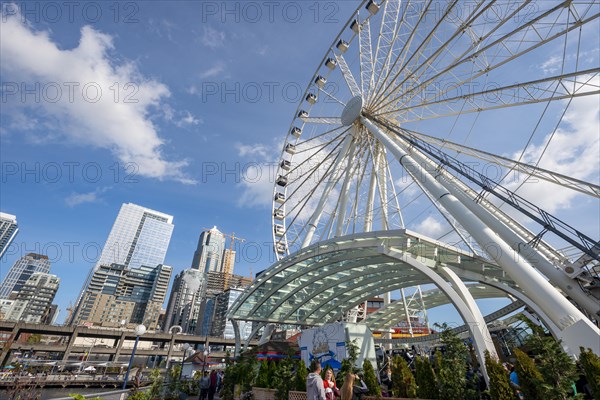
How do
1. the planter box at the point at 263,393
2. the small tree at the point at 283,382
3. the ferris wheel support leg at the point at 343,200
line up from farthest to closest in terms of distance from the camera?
the ferris wheel support leg at the point at 343,200 → the planter box at the point at 263,393 → the small tree at the point at 283,382

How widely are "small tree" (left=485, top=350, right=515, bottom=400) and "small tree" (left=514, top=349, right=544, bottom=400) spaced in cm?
44

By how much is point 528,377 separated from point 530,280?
280cm

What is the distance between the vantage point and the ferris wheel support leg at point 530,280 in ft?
25.7

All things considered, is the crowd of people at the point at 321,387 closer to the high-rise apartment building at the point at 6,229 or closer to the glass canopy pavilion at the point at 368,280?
the glass canopy pavilion at the point at 368,280

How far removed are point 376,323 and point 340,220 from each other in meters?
17.7

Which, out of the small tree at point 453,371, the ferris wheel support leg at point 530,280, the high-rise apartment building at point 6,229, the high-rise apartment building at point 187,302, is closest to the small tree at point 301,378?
the small tree at point 453,371

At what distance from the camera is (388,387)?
12625 mm

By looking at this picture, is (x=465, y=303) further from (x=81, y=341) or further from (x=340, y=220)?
(x=81, y=341)

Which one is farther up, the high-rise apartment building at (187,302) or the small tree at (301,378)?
the high-rise apartment building at (187,302)

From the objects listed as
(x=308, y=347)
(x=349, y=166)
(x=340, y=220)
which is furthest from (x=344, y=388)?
(x=349, y=166)

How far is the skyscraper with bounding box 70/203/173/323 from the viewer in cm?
17112

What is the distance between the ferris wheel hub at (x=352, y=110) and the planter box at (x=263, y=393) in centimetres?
1737

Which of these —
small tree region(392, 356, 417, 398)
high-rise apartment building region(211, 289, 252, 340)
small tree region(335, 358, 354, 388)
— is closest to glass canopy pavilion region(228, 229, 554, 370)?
small tree region(392, 356, 417, 398)

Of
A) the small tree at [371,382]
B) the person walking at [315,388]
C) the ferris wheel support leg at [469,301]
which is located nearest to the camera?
the person walking at [315,388]
